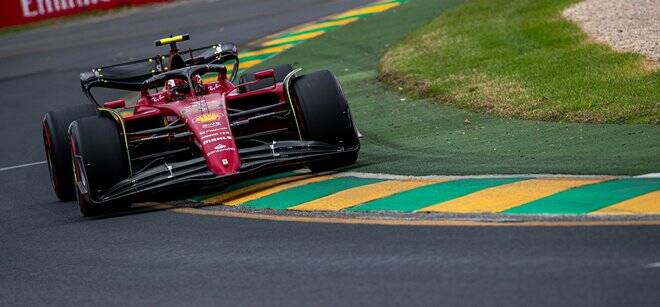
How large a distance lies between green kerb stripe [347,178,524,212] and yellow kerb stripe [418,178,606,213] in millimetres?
142

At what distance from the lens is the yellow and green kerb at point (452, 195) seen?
9617mm

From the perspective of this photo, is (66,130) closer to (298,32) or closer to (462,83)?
(462,83)

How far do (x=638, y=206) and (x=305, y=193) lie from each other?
331 cm

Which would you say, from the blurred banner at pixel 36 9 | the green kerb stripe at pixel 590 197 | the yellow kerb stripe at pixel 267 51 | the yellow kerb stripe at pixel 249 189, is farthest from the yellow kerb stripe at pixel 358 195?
the blurred banner at pixel 36 9

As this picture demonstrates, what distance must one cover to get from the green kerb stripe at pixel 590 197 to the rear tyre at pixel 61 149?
5.10 meters

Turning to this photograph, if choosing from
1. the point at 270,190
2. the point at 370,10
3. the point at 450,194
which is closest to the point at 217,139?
the point at 270,190

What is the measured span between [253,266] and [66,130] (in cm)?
470

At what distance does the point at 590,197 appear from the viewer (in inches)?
386

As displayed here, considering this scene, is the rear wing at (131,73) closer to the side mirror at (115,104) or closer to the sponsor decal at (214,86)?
the sponsor decal at (214,86)

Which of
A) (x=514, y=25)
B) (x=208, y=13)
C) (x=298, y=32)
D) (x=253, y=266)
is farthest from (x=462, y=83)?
(x=208, y=13)

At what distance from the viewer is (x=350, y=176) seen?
486 inches

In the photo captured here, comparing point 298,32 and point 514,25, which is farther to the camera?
point 298,32

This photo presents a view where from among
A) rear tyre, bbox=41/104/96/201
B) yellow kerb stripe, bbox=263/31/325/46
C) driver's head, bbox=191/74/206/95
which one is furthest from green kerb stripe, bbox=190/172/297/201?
yellow kerb stripe, bbox=263/31/325/46

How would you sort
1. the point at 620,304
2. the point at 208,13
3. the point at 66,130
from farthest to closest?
the point at 208,13 < the point at 66,130 < the point at 620,304
